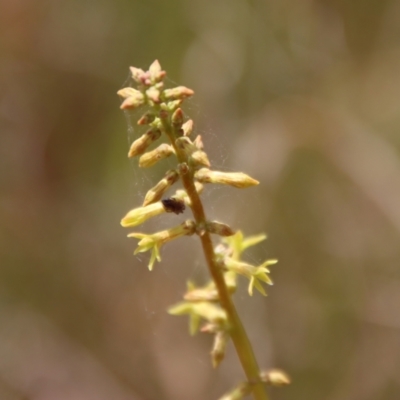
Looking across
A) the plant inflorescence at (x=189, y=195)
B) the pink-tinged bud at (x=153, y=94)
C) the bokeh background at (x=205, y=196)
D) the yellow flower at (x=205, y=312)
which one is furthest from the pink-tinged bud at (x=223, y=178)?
the bokeh background at (x=205, y=196)

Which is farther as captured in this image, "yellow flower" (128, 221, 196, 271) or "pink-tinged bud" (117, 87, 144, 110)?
"yellow flower" (128, 221, 196, 271)

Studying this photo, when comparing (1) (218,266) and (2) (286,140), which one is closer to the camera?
(1) (218,266)

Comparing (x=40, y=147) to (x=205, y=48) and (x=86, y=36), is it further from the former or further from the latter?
(x=205, y=48)

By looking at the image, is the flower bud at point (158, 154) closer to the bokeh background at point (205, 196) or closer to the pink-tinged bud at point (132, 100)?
the pink-tinged bud at point (132, 100)

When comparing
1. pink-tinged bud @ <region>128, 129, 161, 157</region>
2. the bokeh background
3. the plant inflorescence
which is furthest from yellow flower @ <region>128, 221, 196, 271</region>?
the bokeh background

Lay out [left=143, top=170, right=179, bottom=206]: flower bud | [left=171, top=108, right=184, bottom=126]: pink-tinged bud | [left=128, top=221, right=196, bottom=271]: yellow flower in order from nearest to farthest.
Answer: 1. [left=171, top=108, right=184, bottom=126]: pink-tinged bud
2. [left=143, top=170, right=179, bottom=206]: flower bud
3. [left=128, top=221, right=196, bottom=271]: yellow flower

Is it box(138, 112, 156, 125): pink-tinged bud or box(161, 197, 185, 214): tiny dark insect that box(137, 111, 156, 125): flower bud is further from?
box(161, 197, 185, 214): tiny dark insect

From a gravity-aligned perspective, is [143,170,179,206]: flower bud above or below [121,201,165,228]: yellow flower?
above

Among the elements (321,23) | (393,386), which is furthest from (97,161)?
(393,386)

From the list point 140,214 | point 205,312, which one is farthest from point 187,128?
point 205,312
